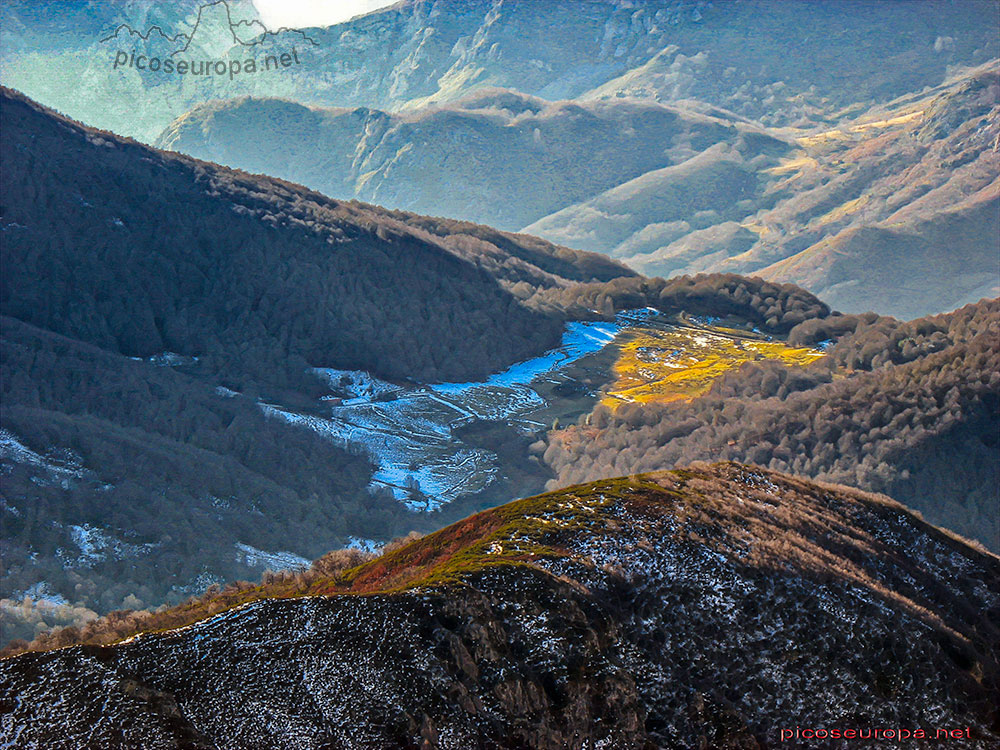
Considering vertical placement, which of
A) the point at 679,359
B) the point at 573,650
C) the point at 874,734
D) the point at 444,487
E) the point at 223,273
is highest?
the point at 573,650

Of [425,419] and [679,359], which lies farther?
[679,359]

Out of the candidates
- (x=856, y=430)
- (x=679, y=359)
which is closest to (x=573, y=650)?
(x=856, y=430)

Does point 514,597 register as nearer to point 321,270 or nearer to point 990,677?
point 990,677

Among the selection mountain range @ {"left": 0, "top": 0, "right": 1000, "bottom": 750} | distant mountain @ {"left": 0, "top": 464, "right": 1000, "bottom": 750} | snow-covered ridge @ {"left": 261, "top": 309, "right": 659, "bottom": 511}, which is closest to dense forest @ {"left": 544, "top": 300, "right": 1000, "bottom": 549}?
mountain range @ {"left": 0, "top": 0, "right": 1000, "bottom": 750}

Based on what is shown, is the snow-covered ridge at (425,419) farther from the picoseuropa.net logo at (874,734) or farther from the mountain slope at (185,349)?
the picoseuropa.net logo at (874,734)

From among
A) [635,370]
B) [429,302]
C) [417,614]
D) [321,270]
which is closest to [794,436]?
[635,370]

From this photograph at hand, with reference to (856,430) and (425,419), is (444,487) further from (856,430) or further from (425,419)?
(856,430)

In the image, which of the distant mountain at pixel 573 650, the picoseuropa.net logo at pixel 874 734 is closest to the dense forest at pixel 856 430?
the distant mountain at pixel 573 650
